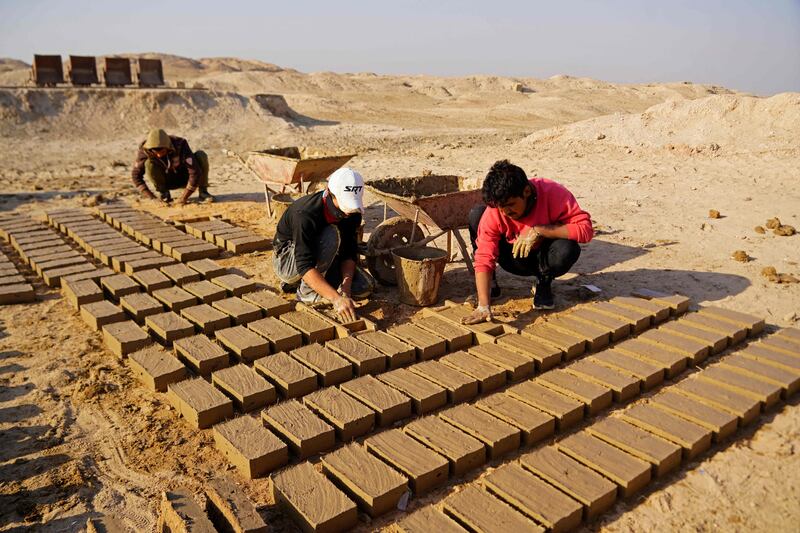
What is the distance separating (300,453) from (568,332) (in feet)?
7.30

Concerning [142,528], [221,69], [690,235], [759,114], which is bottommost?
[142,528]

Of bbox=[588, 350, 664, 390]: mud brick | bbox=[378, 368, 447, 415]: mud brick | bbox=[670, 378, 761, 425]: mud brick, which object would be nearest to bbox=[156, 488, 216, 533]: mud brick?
bbox=[378, 368, 447, 415]: mud brick

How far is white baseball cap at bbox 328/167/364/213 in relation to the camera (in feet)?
14.5

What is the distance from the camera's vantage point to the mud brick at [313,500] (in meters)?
2.59

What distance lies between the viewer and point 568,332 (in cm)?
440

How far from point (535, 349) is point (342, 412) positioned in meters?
1.48

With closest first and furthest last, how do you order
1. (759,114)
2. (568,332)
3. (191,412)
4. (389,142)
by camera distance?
1. (191,412)
2. (568,332)
3. (759,114)
4. (389,142)

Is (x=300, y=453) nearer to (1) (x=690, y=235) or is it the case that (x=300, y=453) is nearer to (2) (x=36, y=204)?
(1) (x=690, y=235)

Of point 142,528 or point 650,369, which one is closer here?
point 142,528

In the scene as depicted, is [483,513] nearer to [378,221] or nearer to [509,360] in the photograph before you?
[509,360]

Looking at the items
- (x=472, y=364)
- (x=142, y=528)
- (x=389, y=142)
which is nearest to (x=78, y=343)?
(x=142, y=528)

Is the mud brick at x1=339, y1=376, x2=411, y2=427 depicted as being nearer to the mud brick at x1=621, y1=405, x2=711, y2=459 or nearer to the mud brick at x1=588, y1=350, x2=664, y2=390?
the mud brick at x1=621, y1=405, x2=711, y2=459

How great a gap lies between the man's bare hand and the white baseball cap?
1.17 metres

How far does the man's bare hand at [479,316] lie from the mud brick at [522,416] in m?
0.99
